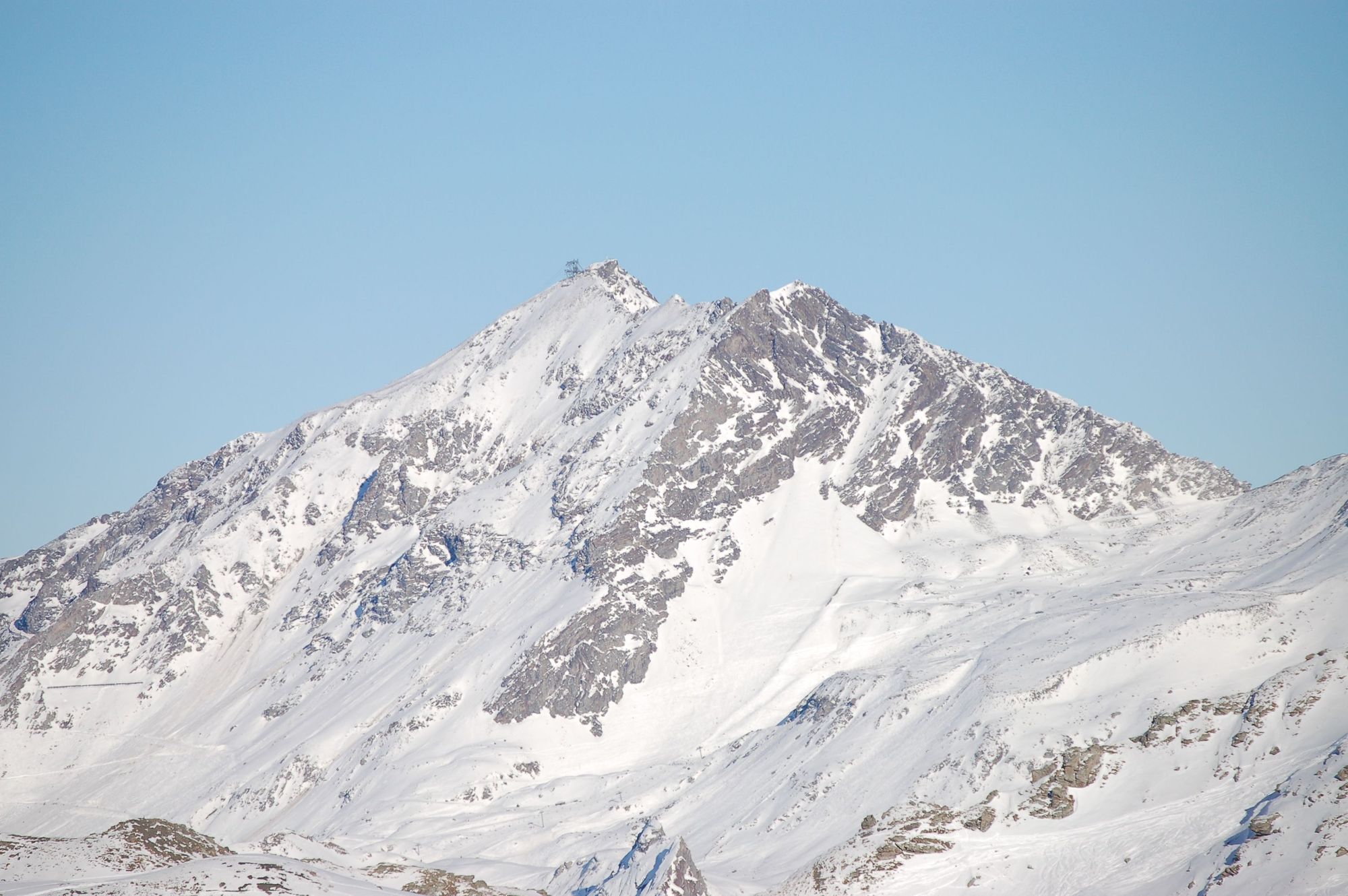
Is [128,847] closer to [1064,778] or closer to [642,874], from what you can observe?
[642,874]

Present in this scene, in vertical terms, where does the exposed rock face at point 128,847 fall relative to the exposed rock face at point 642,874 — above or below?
above

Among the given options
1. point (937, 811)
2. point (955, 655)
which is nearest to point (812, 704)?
point (955, 655)

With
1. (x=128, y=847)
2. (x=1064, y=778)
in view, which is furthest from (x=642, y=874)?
(x=128, y=847)

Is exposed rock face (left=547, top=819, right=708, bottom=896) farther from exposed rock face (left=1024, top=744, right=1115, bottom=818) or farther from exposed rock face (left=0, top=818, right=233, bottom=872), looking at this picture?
exposed rock face (left=0, top=818, right=233, bottom=872)

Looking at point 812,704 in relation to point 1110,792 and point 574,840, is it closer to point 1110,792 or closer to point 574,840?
point 574,840

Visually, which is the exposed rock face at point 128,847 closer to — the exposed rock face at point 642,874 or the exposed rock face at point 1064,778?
the exposed rock face at point 642,874

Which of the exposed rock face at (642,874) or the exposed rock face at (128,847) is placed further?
the exposed rock face at (642,874)

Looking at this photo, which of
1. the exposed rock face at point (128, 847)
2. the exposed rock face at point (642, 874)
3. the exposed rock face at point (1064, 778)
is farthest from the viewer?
the exposed rock face at point (1064, 778)

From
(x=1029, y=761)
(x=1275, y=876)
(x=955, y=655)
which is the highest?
(x=955, y=655)

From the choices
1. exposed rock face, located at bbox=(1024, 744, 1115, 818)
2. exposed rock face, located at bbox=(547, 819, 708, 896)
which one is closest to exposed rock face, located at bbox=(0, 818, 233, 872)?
exposed rock face, located at bbox=(547, 819, 708, 896)

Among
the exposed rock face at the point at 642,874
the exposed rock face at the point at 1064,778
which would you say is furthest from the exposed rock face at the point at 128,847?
the exposed rock face at the point at 1064,778

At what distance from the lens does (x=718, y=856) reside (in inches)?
6176

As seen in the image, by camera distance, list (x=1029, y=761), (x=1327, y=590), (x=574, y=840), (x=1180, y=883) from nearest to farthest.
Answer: (x=1180, y=883) < (x=1029, y=761) < (x=1327, y=590) < (x=574, y=840)

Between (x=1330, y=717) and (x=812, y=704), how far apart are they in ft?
237
